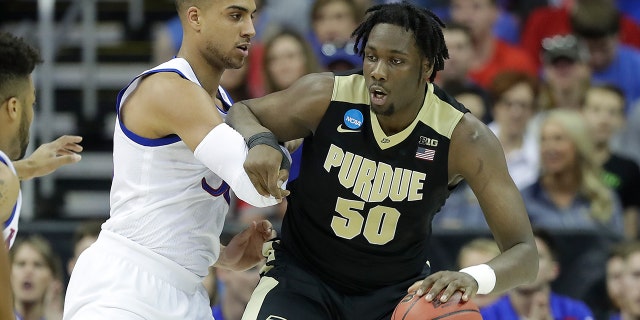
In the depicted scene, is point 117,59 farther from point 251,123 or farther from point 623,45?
point 251,123

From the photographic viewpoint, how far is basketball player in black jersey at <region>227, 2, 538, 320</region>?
14.6ft

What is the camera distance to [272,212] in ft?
25.8

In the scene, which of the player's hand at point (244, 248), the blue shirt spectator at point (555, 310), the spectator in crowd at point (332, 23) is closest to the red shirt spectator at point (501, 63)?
the spectator in crowd at point (332, 23)

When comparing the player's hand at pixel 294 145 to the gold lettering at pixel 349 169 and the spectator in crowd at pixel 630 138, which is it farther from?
the spectator in crowd at pixel 630 138

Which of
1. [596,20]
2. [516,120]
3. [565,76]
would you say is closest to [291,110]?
[516,120]

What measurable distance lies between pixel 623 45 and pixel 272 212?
156 inches

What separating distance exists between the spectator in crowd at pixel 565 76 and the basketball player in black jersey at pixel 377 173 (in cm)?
452

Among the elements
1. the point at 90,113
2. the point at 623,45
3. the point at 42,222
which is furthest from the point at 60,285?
the point at 623,45

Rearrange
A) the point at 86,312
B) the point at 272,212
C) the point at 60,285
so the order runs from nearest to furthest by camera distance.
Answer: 1. the point at 86,312
2. the point at 60,285
3. the point at 272,212

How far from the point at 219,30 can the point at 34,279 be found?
3429 mm

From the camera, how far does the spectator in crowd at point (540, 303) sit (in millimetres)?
7098

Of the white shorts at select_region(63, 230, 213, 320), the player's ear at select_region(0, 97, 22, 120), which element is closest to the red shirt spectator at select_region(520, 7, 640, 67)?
the white shorts at select_region(63, 230, 213, 320)

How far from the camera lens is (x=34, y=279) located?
7.28 meters

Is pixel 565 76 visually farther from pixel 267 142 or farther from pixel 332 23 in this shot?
pixel 267 142
